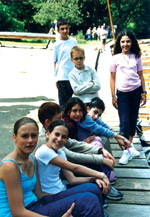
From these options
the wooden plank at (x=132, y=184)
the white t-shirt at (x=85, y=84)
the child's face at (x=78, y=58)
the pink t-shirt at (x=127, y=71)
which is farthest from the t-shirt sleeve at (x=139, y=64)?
the wooden plank at (x=132, y=184)

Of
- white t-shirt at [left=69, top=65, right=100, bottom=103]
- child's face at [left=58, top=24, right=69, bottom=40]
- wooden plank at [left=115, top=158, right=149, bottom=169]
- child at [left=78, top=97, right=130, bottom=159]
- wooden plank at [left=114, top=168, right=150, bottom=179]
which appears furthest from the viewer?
child's face at [left=58, top=24, right=69, bottom=40]

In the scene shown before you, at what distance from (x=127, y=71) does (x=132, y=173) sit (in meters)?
1.22

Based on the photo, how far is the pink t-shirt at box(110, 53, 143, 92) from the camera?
403 cm

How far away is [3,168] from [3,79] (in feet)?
31.2

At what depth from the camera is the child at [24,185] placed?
2021 millimetres

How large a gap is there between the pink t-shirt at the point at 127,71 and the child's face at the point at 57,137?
1.75 meters

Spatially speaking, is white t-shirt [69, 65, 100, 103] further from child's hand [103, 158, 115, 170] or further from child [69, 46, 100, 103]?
child's hand [103, 158, 115, 170]

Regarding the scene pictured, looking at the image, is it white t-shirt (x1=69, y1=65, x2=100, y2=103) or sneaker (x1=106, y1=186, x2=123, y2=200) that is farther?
white t-shirt (x1=69, y1=65, x2=100, y2=103)

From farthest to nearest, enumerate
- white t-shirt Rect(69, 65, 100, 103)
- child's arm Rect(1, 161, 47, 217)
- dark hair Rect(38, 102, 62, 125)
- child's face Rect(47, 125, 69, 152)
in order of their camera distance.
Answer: white t-shirt Rect(69, 65, 100, 103)
dark hair Rect(38, 102, 62, 125)
child's face Rect(47, 125, 69, 152)
child's arm Rect(1, 161, 47, 217)

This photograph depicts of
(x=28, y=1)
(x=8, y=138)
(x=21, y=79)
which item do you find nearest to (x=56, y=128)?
(x=8, y=138)

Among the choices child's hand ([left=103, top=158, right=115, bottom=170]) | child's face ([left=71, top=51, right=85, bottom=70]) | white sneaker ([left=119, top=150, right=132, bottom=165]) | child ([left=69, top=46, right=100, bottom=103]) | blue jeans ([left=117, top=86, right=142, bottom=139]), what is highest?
child's face ([left=71, top=51, right=85, bottom=70])

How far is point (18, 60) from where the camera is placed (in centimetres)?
1427

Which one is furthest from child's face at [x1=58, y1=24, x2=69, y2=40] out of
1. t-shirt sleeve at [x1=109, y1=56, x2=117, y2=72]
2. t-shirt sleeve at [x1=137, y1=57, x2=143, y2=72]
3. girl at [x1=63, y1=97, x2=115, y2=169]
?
girl at [x1=63, y1=97, x2=115, y2=169]

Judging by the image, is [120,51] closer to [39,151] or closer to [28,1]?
[39,151]
